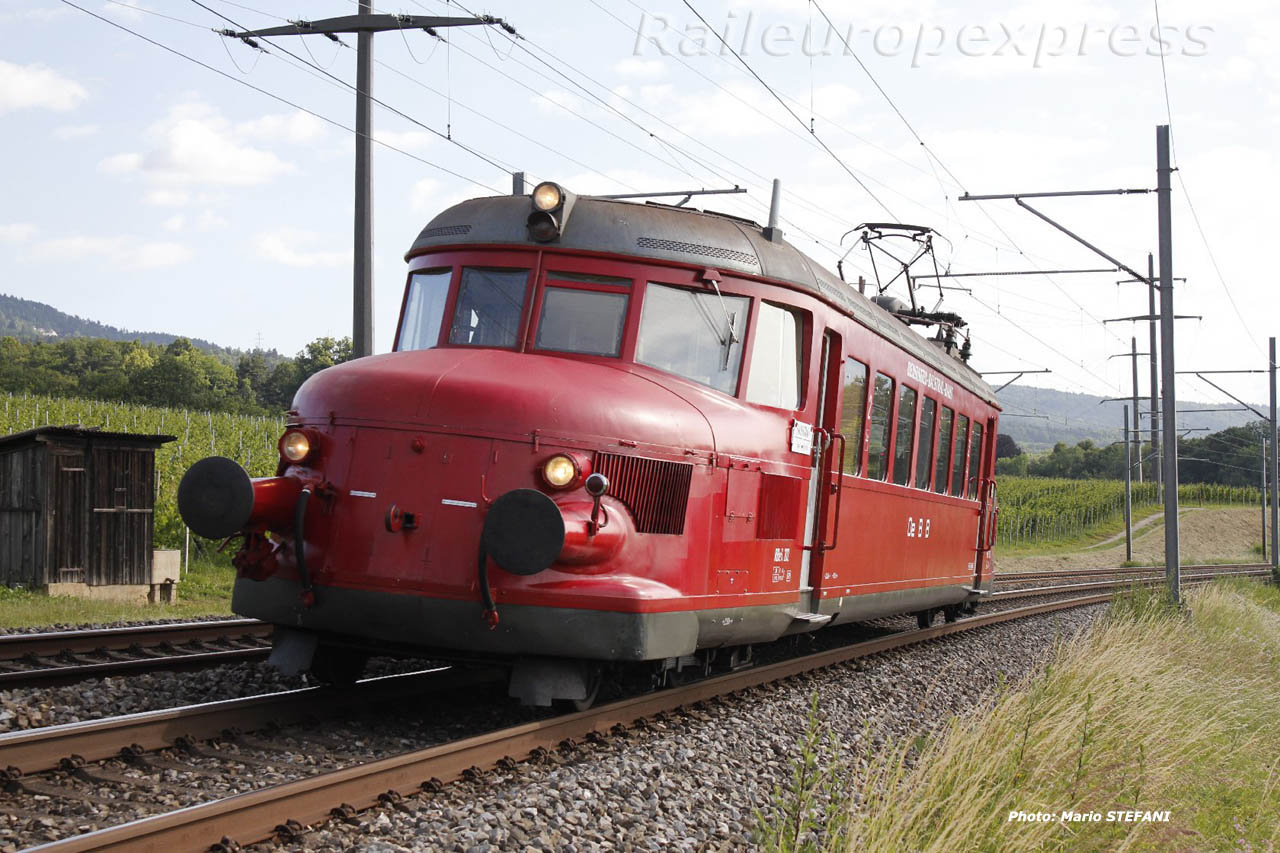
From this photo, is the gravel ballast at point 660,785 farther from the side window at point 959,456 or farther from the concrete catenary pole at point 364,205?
the concrete catenary pole at point 364,205

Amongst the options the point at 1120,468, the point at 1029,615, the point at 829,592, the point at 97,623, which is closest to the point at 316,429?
the point at 829,592

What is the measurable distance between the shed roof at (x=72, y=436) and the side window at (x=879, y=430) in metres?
9.86

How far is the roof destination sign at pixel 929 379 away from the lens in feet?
38.5

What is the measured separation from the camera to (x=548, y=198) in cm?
777

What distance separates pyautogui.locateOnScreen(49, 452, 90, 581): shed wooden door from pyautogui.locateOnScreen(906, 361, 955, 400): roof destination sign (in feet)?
35.2

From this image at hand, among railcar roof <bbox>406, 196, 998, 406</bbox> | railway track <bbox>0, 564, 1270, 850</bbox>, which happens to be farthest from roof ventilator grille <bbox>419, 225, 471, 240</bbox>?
railway track <bbox>0, 564, 1270, 850</bbox>

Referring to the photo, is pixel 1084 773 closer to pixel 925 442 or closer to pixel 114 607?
pixel 925 442

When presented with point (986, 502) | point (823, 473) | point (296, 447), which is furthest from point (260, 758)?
point (986, 502)

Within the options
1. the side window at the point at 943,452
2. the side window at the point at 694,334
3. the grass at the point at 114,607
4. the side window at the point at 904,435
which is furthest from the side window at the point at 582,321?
the grass at the point at 114,607

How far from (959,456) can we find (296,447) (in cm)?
922

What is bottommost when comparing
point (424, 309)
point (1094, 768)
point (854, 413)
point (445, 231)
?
point (1094, 768)

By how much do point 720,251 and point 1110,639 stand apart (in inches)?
277

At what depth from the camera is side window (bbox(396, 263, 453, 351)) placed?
26.5 feet

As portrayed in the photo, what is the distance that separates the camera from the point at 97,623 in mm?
11781
